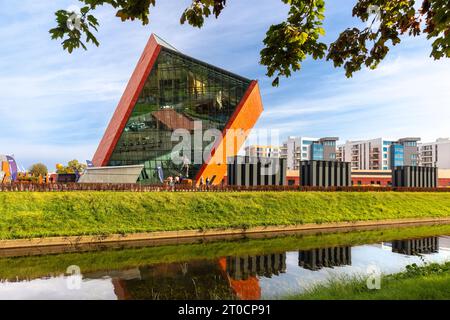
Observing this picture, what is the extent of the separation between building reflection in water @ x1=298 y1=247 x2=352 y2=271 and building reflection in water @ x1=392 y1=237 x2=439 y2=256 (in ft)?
8.66

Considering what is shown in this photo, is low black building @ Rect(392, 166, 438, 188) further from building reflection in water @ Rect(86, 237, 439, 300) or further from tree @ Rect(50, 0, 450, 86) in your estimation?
tree @ Rect(50, 0, 450, 86)

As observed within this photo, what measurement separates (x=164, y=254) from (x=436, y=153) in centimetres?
10430

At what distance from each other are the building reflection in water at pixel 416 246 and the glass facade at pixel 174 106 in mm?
19485

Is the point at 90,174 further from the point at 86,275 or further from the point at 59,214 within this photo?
the point at 86,275

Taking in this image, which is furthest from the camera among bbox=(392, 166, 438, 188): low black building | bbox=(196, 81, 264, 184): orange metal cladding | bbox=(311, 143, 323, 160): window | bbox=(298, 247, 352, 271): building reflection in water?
bbox=(311, 143, 323, 160): window

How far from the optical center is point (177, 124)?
3506cm

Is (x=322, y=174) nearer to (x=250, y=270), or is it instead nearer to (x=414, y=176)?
(x=414, y=176)

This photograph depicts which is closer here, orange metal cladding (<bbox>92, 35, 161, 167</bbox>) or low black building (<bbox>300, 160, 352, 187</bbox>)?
low black building (<bbox>300, 160, 352, 187</bbox>)

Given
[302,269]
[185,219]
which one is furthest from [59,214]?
[302,269]

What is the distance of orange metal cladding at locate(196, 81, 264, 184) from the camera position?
33.0m

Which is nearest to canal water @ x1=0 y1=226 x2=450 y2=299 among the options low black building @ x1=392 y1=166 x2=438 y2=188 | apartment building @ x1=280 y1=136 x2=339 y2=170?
low black building @ x1=392 y1=166 x2=438 y2=188

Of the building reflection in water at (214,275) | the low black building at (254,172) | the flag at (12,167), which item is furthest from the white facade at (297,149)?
the building reflection in water at (214,275)
